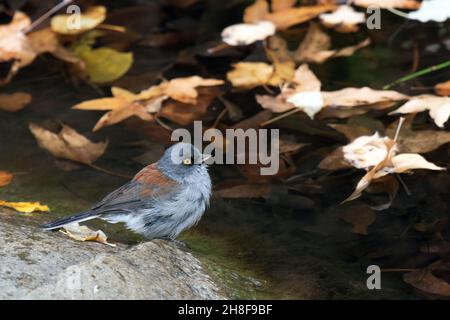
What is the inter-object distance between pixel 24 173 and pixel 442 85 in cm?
319

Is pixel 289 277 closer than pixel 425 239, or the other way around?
pixel 289 277

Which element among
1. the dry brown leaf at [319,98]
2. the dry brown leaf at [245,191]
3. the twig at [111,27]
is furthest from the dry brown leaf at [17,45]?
the dry brown leaf at [245,191]

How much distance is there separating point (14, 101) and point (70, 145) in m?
1.14

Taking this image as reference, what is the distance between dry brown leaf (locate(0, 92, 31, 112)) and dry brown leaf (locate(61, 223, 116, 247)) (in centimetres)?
216

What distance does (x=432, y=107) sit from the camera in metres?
5.21

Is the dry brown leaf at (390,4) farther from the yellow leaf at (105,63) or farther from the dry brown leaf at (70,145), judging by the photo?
the dry brown leaf at (70,145)

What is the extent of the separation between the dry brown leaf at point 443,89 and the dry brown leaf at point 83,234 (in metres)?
2.92

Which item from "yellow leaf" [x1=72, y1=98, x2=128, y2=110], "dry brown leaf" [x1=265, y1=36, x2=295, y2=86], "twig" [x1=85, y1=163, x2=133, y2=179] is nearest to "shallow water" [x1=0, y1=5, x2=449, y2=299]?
"twig" [x1=85, y1=163, x2=133, y2=179]

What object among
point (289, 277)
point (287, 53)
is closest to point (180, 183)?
point (289, 277)

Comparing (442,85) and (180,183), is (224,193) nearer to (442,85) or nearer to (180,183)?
(180,183)

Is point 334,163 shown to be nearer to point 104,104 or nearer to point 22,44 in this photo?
point 104,104

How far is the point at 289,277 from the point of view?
4090 millimetres

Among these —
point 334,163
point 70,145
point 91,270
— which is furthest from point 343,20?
point 91,270

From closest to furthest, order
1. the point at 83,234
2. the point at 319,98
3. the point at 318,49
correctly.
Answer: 1. the point at 83,234
2. the point at 319,98
3. the point at 318,49
